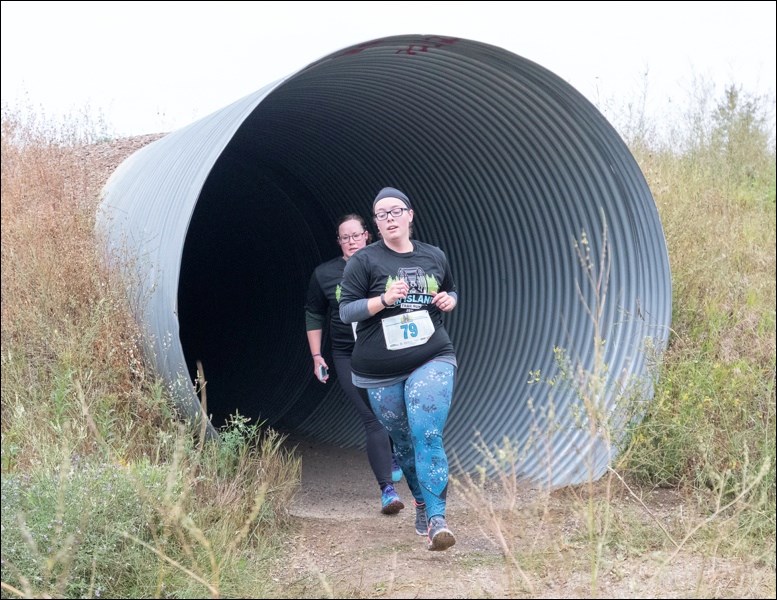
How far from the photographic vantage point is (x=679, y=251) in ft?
22.2

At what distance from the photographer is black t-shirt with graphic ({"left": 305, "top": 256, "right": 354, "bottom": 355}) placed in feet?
17.5

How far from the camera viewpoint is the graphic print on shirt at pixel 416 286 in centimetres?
421

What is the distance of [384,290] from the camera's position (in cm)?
422

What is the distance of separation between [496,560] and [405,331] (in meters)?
1.16

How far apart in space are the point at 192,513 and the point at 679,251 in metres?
4.24

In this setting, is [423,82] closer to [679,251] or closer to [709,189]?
[679,251]

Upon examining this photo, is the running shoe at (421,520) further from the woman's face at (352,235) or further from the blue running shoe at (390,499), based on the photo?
the woman's face at (352,235)

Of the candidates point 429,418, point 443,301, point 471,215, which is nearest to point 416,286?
point 443,301

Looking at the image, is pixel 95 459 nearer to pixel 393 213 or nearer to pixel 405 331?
pixel 405 331

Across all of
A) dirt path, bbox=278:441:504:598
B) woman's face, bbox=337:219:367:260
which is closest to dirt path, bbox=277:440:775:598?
dirt path, bbox=278:441:504:598

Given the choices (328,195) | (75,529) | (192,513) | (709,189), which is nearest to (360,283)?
(192,513)

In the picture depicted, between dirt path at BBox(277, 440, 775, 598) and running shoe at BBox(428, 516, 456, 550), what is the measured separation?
0.12 m

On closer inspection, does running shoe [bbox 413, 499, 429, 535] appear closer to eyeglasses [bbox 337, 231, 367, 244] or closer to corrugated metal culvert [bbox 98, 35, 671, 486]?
corrugated metal culvert [bbox 98, 35, 671, 486]

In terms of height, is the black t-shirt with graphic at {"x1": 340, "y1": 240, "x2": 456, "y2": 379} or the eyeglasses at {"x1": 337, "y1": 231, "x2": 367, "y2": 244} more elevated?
the eyeglasses at {"x1": 337, "y1": 231, "x2": 367, "y2": 244}
